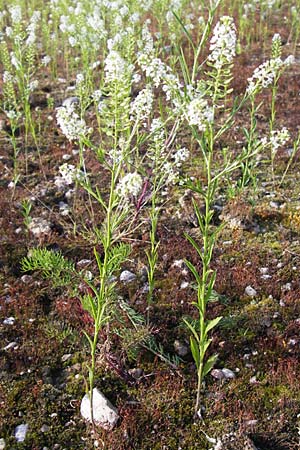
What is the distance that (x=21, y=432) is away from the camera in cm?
416

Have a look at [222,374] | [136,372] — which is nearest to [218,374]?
[222,374]

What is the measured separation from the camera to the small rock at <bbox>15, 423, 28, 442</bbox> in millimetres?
4117

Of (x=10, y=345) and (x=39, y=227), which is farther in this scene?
(x=39, y=227)

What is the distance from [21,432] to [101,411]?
0.63 meters

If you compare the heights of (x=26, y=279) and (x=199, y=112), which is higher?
(x=199, y=112)

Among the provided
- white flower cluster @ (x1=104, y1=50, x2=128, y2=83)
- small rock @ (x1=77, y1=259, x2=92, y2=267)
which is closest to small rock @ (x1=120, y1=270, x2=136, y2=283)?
small rock @ (x1=77, y1=259, x2=92, y2=267)

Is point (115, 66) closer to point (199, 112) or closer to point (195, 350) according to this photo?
point (199, 112)

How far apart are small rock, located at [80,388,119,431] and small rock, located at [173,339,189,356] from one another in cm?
82

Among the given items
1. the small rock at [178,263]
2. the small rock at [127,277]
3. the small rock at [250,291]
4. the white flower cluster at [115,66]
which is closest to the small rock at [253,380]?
the small rock at [250,291]

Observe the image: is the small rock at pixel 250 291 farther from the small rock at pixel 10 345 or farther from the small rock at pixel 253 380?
the small rock at pixel 10 345

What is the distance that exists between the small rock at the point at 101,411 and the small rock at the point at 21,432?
44 centimetres

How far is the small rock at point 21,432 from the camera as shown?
13.5ft

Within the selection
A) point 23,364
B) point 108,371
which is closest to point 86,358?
point 108,371

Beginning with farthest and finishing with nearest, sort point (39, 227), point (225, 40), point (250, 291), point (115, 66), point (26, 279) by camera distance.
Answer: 1. point (39, 227)
2. point (26, 279)
3. point (250, 291)
4. point (225, 40)
5. point (115, 66)
